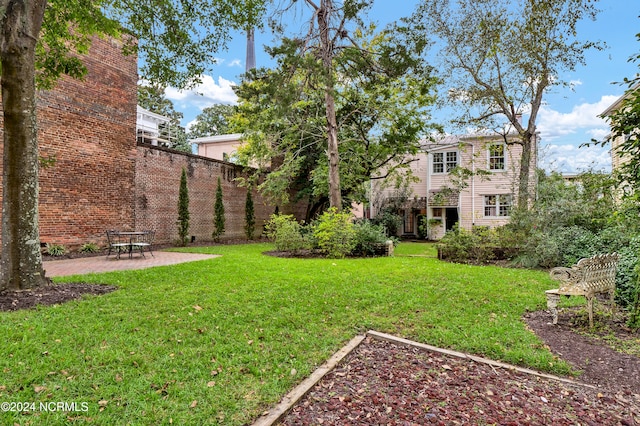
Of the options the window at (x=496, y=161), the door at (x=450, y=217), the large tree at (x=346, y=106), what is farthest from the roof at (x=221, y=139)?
the window at (x=496, y=161)

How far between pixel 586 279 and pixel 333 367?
3.45 metres

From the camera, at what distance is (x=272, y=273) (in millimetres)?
7543

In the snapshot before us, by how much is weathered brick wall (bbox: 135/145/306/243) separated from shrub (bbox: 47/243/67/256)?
9.11ft

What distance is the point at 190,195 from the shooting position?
51.1ft

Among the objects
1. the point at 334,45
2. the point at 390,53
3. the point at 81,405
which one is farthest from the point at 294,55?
the point at 81,405

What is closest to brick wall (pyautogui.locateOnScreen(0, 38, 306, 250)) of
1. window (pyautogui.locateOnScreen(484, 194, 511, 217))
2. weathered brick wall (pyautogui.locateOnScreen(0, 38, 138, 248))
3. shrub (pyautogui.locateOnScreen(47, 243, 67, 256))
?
weathered brick wall (pyautogui.locateOnScreen(0, 38, 138, 248))

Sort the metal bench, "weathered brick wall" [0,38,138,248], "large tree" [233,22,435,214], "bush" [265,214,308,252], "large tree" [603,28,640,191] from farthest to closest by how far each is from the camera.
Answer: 1. "bush" [265,214,308,252]
2. "large tree" [233,22,435,214]
3. "weathered brick wall" [0,38,138,248]
4. the metal bench
5. "large tree" [603,28,640,191]

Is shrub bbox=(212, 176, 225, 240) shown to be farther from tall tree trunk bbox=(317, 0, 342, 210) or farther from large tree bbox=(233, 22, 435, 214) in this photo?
tall tree trunk bbox=(317, 0, 342, 210)

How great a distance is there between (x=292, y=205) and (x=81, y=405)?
1904cm

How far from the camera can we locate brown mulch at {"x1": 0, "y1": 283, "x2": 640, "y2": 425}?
98.6 inches

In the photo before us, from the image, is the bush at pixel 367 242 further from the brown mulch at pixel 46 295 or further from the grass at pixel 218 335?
the brown mulch at pixel 46 295

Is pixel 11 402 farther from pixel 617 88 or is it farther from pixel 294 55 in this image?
pixel 294 55

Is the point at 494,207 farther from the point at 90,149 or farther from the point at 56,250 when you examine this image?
the point at 56,250

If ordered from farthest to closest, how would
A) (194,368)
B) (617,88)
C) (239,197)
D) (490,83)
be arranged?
1. (239,197)
2. (490,83)
3. (617,88)
4. (194,368)
